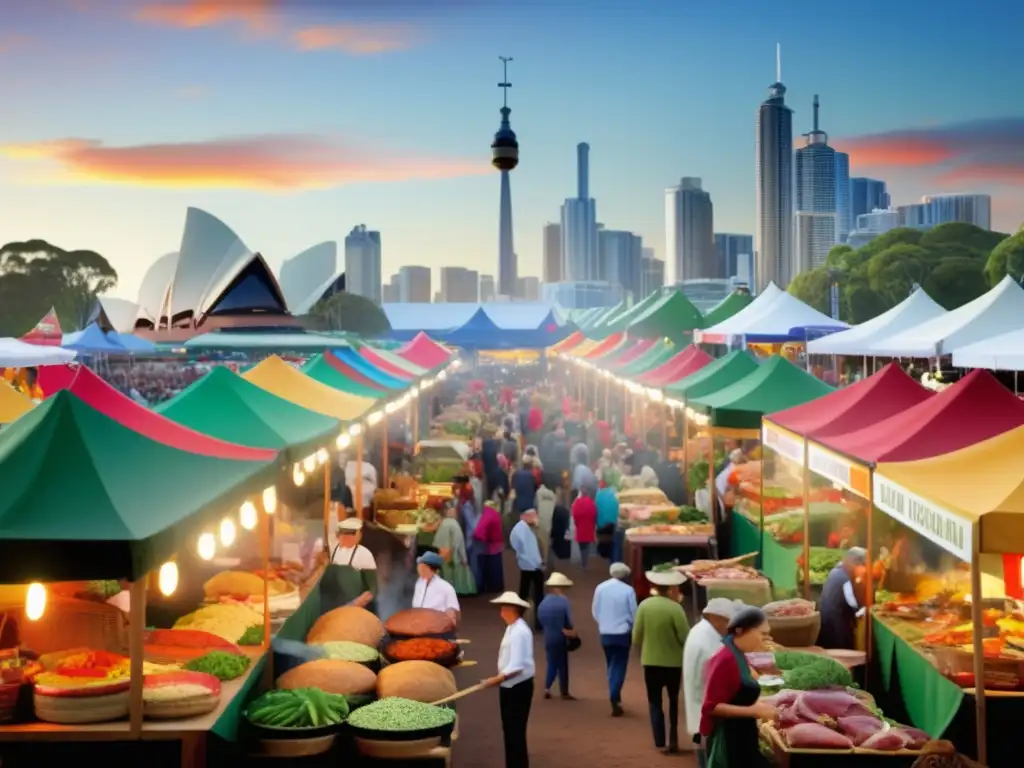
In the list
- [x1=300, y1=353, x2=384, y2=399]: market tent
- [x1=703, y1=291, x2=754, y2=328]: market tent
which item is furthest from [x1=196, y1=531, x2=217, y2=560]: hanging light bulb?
[x1=703, y1=291, x2=754, y2=328]: market tent

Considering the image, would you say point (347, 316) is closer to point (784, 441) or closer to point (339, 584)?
point (784, 441)

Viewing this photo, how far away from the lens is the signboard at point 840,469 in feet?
27.5

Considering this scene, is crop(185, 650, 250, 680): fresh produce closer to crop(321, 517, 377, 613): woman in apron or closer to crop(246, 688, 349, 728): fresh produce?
crop(246, 688, 349, 728): fresh produce

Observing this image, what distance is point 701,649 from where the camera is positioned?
25.2 feet

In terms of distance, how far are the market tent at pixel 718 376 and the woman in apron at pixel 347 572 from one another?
21.8 feet

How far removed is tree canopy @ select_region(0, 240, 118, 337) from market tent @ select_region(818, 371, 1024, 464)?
73.3 meters

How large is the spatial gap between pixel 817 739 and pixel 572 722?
3.10 meters

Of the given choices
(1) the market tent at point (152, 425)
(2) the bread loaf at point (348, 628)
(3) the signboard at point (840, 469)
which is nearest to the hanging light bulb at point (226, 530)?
(1) the market tent at point (152, 425)

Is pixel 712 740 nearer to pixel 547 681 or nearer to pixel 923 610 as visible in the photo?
pixel 923 610

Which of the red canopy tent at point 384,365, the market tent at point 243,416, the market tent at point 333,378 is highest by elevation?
the red canopy tent at point 384,365

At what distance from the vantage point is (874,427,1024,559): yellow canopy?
5934 mm

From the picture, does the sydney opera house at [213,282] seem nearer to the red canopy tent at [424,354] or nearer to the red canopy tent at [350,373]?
the red canopy tent at [424,354]

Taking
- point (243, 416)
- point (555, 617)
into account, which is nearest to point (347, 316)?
point (555, 617)

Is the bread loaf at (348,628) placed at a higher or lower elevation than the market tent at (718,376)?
lower
